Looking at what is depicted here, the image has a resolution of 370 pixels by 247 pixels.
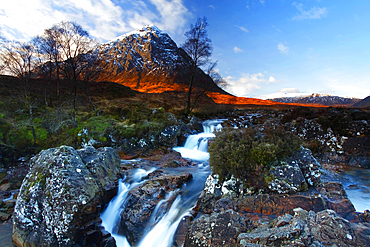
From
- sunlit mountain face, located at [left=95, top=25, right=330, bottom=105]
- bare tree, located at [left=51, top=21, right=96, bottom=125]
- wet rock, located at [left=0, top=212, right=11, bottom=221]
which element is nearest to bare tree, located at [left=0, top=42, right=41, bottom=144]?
bare tree, located at [left=51, top=21, right=96, bottom=125]

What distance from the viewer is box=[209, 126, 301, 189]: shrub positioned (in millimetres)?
5680

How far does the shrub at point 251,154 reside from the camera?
568 centimetres

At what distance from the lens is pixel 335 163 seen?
1066 centimetres

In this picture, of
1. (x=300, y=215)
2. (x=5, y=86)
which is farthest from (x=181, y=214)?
(x=5, y=86)

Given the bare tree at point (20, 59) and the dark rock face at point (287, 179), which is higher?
the bare tree at point (20, 59)

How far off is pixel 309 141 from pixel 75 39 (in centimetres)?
2043

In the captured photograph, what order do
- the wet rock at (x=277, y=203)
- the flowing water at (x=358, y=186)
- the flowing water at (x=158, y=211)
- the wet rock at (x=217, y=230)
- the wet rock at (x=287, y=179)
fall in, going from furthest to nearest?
the flowing water at (x=358, y=186) < the flowing water at (x=158, y=211) < the wet rock at (x=287, y=179) < the wet rock at (x=277, y=203) < the wet rock at (x=217, y=230)

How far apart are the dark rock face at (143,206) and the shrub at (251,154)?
2203 millimetres

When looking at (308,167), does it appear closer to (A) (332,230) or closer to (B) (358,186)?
(A) (332,230)

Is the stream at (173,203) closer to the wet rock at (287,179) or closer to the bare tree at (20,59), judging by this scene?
the wet rock at (287,179)

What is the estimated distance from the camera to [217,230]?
421cm

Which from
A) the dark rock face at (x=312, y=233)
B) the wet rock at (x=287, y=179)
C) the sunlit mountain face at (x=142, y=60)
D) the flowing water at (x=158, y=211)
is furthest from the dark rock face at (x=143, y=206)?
the sunlit mountain face at (x=142, y=60)

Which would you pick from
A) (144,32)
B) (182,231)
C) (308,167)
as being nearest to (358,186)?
(308,167)

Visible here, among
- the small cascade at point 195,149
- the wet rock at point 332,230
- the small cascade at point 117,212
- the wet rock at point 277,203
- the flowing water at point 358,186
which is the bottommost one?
the small cascade at point 117,212
